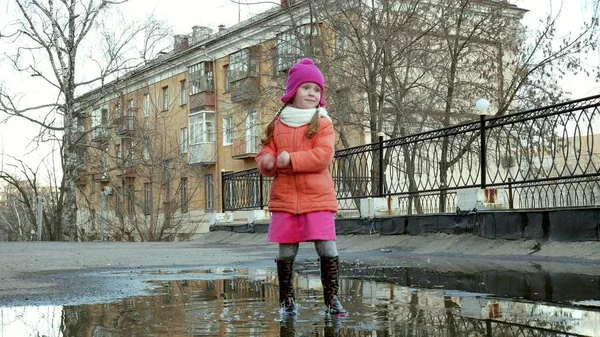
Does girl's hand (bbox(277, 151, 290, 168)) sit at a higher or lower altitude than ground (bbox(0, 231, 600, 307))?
higher

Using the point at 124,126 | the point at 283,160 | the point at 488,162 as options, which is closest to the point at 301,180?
the point at 283,160

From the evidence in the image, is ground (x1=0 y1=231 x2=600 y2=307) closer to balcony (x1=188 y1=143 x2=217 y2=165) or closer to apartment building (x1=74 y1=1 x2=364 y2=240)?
apartment building (x1=74 y1=1 x2=364 y2=240)

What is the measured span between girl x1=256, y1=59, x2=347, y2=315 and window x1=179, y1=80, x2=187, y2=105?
4019cm

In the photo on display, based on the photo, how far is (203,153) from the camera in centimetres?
4003

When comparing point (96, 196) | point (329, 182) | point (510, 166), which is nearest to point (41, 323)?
point (329, 182)

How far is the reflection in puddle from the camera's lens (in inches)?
116

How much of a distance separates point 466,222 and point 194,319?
5928 millimetres

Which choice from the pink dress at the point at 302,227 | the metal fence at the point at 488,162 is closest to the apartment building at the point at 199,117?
the metal fence at the point at 488,162

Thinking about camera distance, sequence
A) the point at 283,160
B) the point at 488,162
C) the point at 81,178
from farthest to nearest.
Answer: the point at 81,178
the point at 488,162
the point at 283,160

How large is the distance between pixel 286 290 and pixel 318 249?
0.92 feet

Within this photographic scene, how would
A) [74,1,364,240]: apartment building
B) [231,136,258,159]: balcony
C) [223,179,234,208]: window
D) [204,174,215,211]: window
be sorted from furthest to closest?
[204,174,215,211]: window, [231,136,258,159]: balcony, [74,1,364,240]: apartment building, [223,179,234,208]: window

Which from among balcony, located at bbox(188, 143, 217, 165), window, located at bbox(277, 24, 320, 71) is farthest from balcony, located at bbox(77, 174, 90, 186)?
window, located at bbox(277, 24, 320, 71)

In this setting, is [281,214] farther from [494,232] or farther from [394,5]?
[394,5]

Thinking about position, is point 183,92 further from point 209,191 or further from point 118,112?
point 118,112
